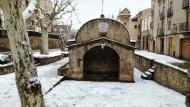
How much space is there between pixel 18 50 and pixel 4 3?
56.3 inches

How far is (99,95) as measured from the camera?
15.4m

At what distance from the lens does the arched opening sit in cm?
2214

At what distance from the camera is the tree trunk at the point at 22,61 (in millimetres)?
7693

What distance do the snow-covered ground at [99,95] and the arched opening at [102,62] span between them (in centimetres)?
244

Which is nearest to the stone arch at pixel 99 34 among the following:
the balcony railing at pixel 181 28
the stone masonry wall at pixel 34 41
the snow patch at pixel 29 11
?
the stone masonry wall at pixel 34 41

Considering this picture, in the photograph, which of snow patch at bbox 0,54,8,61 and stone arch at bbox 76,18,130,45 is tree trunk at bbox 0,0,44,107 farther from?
stone arch at bbox 76,18,130,45

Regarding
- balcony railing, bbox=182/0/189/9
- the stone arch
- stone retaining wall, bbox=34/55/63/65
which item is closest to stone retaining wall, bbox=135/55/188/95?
the stone arch

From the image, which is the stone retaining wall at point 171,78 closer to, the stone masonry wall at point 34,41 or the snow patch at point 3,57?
the snow patch at point 3,57

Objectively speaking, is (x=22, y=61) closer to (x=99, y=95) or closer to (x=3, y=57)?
(x=99, y=95)

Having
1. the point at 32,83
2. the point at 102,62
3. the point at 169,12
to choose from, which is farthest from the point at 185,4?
the point at 32,83

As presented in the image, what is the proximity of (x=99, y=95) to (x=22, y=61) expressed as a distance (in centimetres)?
825

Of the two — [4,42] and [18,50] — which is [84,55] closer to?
[4,42]

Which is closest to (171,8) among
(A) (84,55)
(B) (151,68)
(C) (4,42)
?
(B) (151,68)

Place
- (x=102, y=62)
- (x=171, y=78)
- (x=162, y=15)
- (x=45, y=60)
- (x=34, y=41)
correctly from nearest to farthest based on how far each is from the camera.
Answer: (x=171, y=78), (x=102, y=62), (x=45, y=60), (x=34, y=41), (x=162, y=15)
